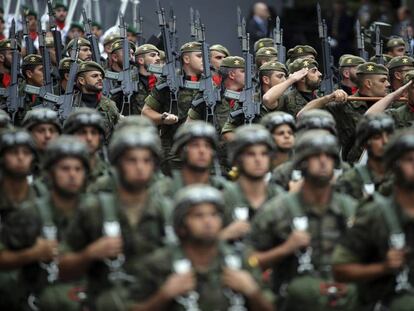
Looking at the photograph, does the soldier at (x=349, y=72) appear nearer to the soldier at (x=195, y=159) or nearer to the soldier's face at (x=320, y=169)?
the soldier at (x=195, y=159)

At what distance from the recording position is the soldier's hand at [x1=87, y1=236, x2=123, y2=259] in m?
10.7

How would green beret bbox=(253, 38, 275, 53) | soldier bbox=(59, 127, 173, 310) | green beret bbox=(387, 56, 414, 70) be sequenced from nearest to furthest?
soldier bbox=(59, 127, 173, 310) → green beret bbox=(387, 56, 414, 70) → green beret bbox=(253, 38, 275, 53)

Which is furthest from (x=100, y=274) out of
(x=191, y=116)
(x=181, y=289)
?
(x=191, y=116)

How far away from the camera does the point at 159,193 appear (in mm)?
12078

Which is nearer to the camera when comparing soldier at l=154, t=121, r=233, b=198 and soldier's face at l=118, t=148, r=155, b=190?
soldier's face at l=118, t=148, r=155, b=190

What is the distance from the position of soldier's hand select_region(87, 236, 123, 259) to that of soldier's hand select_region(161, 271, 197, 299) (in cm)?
77

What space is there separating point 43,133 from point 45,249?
334 centimetres

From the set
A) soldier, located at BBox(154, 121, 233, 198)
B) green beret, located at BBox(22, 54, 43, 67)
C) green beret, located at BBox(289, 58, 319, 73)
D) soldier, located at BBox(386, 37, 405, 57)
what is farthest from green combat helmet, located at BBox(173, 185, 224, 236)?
soldier, located at BBox(386, 37, 405, 57)

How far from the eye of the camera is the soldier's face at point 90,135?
1384cm

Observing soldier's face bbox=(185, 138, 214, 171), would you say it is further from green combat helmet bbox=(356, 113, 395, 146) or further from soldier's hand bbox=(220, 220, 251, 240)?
green combat helmet bbox=(356, 113, 395, 146)

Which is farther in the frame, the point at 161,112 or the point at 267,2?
the point at 267,2

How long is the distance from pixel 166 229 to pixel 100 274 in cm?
57

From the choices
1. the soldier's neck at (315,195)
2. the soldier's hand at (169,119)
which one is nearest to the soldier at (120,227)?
the soldier's neck at (315,195)

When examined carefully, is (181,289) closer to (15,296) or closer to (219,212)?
(219,212)
